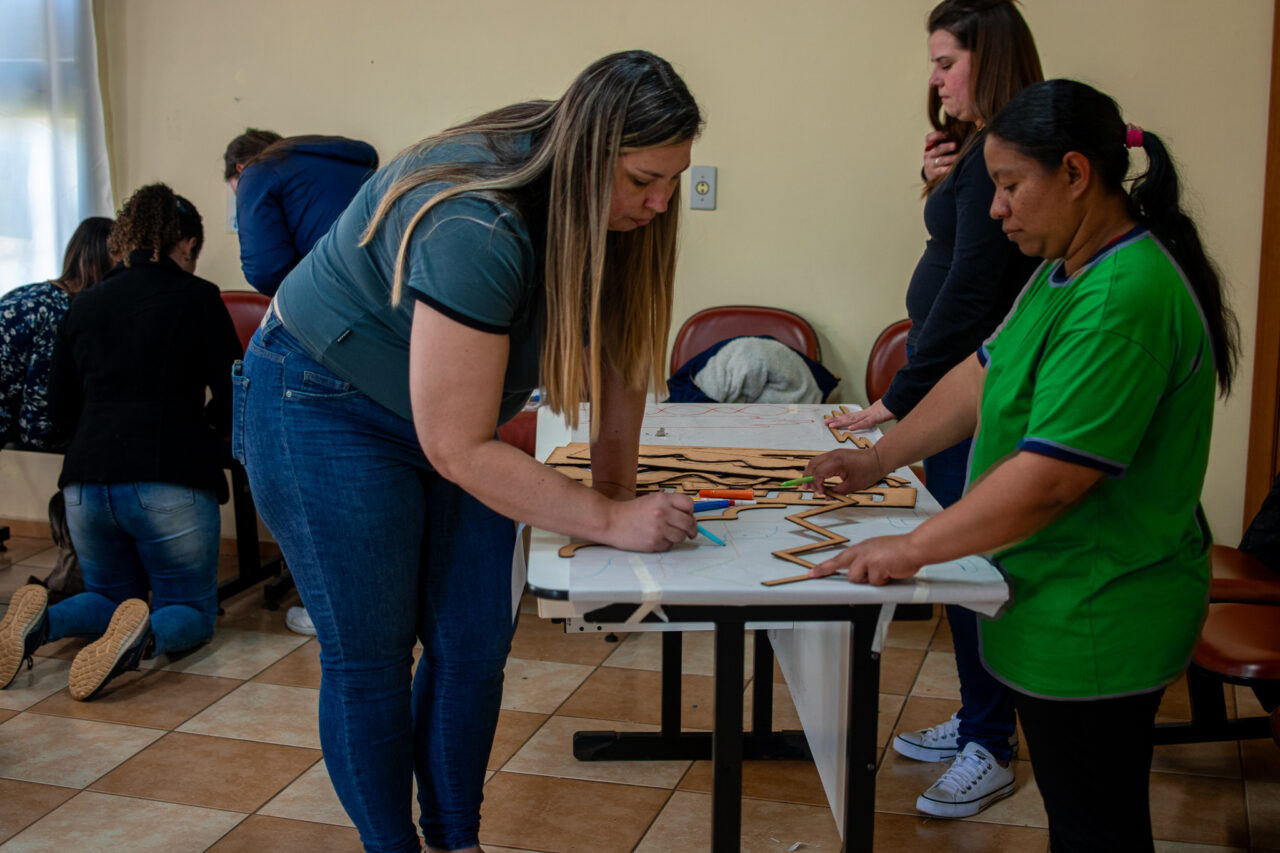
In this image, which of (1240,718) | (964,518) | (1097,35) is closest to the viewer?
(964,518)

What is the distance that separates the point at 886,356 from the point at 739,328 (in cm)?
48

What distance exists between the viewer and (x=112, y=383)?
8.94 feet

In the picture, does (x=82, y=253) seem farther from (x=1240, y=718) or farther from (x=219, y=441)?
(x=1240, y=718)

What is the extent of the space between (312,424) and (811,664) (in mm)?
845

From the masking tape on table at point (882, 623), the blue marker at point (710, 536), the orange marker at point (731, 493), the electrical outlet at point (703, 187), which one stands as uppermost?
the electrical outlet at point (703, 187)

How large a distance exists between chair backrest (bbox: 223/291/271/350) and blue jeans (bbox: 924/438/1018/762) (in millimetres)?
2458

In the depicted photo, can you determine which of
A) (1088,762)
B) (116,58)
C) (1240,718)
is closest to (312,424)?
(1088,762)

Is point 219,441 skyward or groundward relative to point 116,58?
groundward

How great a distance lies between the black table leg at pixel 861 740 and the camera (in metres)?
1.28

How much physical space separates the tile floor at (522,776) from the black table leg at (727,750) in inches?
24.5

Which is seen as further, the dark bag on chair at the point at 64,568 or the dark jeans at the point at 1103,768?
the dark bag on chair at the point at 64,568

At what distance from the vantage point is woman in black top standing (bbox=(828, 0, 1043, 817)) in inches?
73.1

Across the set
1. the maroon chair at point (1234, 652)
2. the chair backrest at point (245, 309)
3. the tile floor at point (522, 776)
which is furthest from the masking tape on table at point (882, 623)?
the chair backrest at point (245, 309)

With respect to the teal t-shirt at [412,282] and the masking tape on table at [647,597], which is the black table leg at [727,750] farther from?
the teal t-shirt at [412,282]
